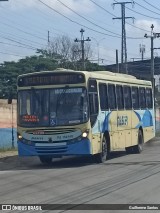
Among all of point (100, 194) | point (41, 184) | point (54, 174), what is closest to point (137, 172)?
point (54, 174)

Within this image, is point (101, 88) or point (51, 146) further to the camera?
point (101, 88)

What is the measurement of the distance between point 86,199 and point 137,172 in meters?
5.58

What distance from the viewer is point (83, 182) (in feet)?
49.2

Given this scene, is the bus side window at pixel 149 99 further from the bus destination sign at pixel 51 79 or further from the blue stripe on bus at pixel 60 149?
the blue stripe on bus at pixel 60 149

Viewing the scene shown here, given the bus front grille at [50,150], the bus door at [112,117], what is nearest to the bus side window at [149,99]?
the bus door at [112,117]

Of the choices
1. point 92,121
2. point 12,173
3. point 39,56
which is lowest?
point 12,173

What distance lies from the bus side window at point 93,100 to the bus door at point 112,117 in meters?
1.60

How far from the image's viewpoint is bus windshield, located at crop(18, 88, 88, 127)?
64.0 feet

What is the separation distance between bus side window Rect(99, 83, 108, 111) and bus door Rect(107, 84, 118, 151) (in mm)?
423

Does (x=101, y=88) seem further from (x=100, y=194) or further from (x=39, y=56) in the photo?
(x=39, y=56)

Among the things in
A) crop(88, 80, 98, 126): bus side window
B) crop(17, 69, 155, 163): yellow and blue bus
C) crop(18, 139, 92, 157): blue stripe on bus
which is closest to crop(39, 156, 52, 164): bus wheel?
crop(17, 69, 155, 163): yellow and blue bus

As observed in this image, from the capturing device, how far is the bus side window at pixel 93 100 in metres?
19.8

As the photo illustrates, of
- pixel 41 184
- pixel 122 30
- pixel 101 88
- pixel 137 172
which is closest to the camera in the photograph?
pixel 41 184

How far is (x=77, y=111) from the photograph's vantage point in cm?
1950
